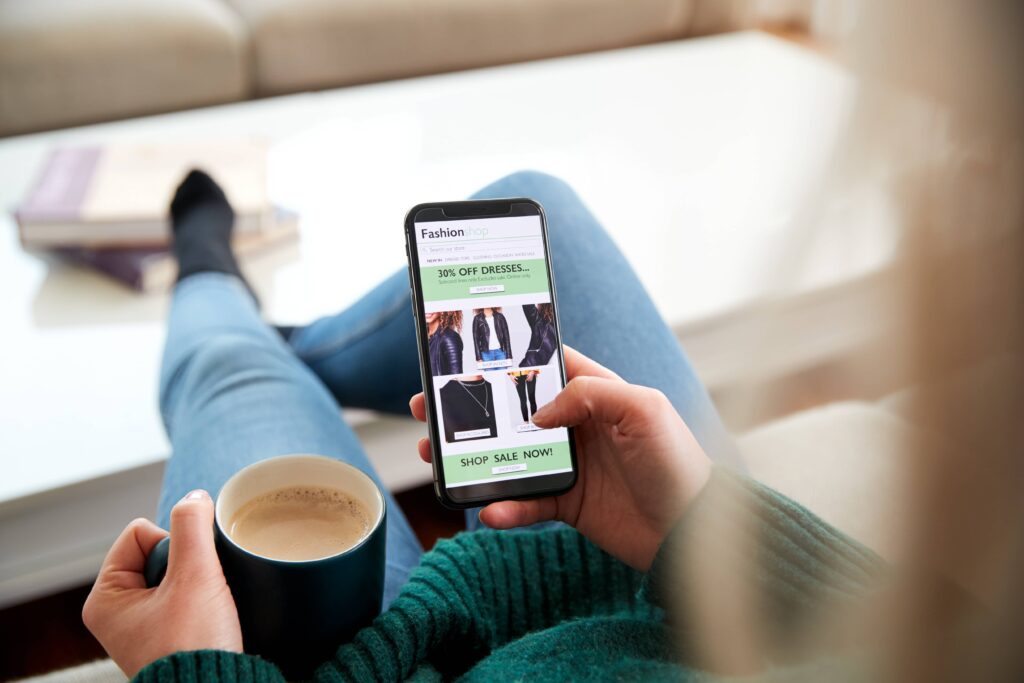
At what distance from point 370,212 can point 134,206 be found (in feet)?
0.93

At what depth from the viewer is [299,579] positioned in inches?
15.2

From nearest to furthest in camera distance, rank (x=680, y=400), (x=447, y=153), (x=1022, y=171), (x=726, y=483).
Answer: (x=1022, y=171) → (x=726, y=483) → (x=680, y=400) → (x=447, y=153)

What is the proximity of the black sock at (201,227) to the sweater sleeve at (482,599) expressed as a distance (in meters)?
0.54

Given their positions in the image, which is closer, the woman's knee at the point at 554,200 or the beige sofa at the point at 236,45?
the woman's knee at the point at 554,200

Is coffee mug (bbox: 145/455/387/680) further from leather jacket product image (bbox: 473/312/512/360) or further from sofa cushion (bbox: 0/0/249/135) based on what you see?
sofa cushion (bbox: 0/0/249/135)

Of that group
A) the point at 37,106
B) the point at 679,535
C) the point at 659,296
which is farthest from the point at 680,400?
the point at 37,106

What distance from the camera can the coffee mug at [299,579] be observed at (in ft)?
1.28

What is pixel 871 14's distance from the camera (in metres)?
0.12

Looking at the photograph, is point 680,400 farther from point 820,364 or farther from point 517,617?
point 820,364

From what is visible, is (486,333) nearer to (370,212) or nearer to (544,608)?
(544,608)

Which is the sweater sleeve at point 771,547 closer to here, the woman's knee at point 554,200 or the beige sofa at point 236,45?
the woman's knee at point 554,200

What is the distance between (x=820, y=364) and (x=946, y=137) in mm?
45

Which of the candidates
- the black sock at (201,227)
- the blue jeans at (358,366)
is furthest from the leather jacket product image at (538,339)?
the black sock at (201,227)

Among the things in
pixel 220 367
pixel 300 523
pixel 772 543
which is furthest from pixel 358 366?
pixel 772 543
